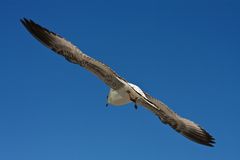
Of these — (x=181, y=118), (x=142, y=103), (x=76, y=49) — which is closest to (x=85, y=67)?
(x=76, y=49)

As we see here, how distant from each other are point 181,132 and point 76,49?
15.3 ft

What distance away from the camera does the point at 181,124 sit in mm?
23312

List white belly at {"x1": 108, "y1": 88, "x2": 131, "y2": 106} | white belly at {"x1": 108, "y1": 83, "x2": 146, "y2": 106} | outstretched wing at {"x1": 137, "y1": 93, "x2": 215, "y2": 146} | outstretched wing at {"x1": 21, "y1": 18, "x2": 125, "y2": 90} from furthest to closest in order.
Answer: outstretched wing at {"x1": 137, "y1": 93, "x2": 215, "y2": 146} → white belly at {"x1": 108, "y1": 88, "x2": 131, "y2": 106} → white belly at {"x1": 108, "y1": 83, "x2": 146, "y2": 106} → outstretched wing at {"x1": 21, "y1": 18, "x2": 125, "y2": 90}

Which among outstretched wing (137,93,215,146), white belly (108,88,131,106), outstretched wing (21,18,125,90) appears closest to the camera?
outstretched wing (21,18,125,90)

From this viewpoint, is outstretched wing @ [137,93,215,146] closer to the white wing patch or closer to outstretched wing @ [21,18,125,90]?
the white wing patch

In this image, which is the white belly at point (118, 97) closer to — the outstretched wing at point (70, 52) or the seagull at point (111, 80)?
the seagull at point (111, 80)

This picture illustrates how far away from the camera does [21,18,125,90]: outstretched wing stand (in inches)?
836

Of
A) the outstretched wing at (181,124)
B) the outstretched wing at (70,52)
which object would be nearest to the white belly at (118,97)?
the outstretched wing at (70,52)

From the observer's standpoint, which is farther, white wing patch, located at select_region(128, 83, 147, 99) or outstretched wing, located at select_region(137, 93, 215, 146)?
outstretched wing, located at select_region(137, 93, 215, 146)

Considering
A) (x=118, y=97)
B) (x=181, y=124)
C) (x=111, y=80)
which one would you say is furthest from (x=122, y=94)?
(x=181, y=124)

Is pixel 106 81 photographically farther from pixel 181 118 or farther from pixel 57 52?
pixel 181 118

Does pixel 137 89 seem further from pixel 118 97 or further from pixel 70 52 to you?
pixel 70 52

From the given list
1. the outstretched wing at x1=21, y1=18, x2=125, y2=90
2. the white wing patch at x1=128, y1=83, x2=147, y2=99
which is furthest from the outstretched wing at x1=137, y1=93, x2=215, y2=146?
the outstretched wing at x1=21, y1=18, x2=125, y2=90

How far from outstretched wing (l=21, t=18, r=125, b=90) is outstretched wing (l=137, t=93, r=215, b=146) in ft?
5.50
